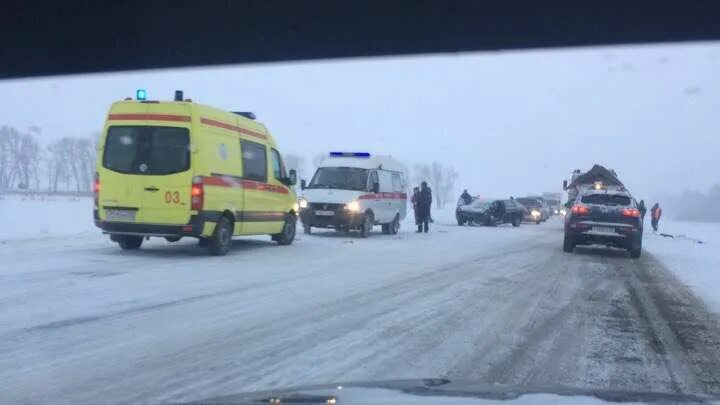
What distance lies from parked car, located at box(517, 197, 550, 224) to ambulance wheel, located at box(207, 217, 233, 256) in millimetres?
34797

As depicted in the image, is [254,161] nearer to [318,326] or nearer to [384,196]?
[384,196]

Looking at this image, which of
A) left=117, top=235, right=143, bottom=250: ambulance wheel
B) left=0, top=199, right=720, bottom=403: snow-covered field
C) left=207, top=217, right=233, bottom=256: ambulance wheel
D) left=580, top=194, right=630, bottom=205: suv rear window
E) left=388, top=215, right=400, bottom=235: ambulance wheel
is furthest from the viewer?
left=388, top=215, right=400, bottom=235: ambulance wheel

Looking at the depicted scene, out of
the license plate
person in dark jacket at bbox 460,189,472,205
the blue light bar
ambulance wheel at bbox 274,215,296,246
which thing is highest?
the blue light bar

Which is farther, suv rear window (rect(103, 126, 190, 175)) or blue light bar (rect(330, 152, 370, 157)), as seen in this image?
blue light bar (rect(330, 152, 370, 157))

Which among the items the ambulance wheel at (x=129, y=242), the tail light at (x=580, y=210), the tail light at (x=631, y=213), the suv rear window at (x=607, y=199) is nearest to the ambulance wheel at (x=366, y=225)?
the tail light at (x=580, y=210)

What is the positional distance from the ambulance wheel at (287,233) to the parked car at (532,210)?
103 ft

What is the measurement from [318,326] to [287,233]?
973cm

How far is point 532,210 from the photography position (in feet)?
153

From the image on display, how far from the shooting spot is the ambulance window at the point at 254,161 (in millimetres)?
14227

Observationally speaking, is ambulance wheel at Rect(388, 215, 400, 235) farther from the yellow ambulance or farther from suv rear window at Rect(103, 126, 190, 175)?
suv rear window at Rect(103, 126, 190, 175)

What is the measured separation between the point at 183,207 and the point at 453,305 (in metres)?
5.72

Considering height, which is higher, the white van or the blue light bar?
the blue light bar

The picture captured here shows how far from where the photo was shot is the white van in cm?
1992

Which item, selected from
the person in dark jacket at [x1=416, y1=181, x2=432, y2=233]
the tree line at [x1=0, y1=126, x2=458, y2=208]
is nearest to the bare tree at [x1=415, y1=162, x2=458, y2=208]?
the tree line at [x1=0, y1=126, x2=458, y2=208]
